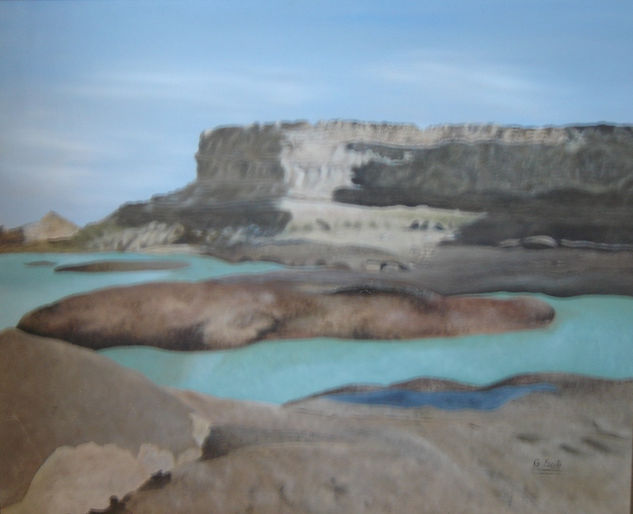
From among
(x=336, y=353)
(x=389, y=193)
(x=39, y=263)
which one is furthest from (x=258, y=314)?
(x=39, y=263)

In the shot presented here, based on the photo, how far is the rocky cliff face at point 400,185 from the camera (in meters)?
2.16

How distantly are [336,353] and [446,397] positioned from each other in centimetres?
34

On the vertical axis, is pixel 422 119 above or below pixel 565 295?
above

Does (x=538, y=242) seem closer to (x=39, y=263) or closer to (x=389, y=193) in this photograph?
(x=389, y=193)

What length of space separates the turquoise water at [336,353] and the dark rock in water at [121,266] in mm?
16

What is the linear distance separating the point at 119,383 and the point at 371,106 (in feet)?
3.70

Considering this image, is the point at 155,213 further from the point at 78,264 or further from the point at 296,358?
the point at 296,358

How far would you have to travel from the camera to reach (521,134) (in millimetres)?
2189

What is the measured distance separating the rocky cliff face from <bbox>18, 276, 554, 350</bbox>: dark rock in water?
0.16 metres

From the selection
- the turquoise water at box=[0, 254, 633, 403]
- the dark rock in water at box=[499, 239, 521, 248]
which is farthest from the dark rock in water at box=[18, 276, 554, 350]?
the dark rock in water at box=[499, 239, 521, 248]

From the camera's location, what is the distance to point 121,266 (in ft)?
7.66

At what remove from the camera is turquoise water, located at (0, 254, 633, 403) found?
212 cm

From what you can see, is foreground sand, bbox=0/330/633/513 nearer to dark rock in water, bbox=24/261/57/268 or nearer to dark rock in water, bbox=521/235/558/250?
dark rock in water, bbox=24/261/57/268

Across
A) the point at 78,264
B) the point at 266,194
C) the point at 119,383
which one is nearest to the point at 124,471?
the point at 119,383
